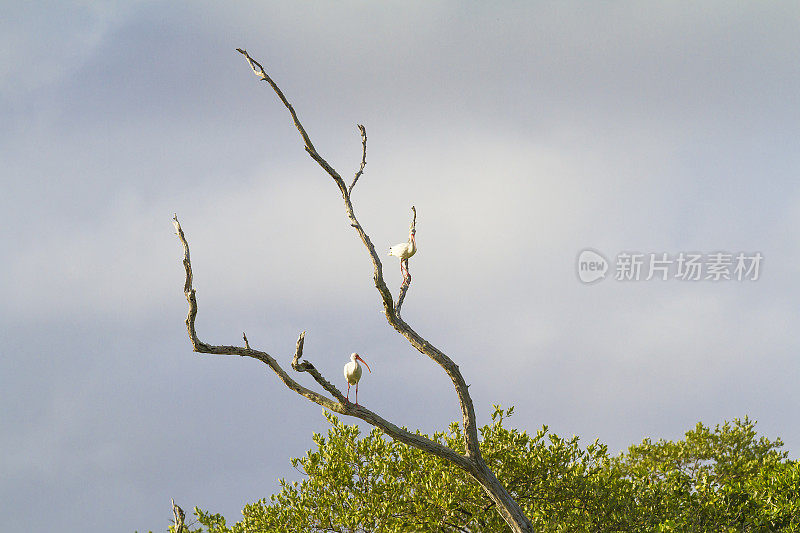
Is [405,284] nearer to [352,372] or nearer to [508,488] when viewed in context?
[352,372]

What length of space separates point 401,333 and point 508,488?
566 cm

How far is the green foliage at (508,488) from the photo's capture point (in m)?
16.0

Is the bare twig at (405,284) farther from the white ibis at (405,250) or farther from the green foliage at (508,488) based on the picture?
the green foliage at (508,488)

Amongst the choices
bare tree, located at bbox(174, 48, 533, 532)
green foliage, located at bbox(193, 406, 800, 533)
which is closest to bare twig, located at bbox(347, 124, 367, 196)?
bare tree, located at bbox(174, 48, 533, 532)

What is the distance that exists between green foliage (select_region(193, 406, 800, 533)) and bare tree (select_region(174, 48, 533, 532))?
2762 millimetres

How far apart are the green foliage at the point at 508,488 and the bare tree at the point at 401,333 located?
276 cm

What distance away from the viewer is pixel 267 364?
12.3 m

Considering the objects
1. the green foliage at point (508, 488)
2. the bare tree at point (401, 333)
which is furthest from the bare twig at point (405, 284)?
the green foliage at point (508, 488)

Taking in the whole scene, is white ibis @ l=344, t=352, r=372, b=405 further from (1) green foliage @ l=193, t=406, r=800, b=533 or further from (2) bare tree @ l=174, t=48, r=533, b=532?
(1) green foliage @ l=193, t=406, r=800, b=533

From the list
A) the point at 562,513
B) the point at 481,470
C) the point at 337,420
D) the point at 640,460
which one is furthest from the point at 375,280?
the point at 640,460

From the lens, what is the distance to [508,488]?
16703 mm

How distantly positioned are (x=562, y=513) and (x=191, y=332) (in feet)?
29.6

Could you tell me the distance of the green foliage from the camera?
631 inches

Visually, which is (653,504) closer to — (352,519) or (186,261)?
(352,519)
